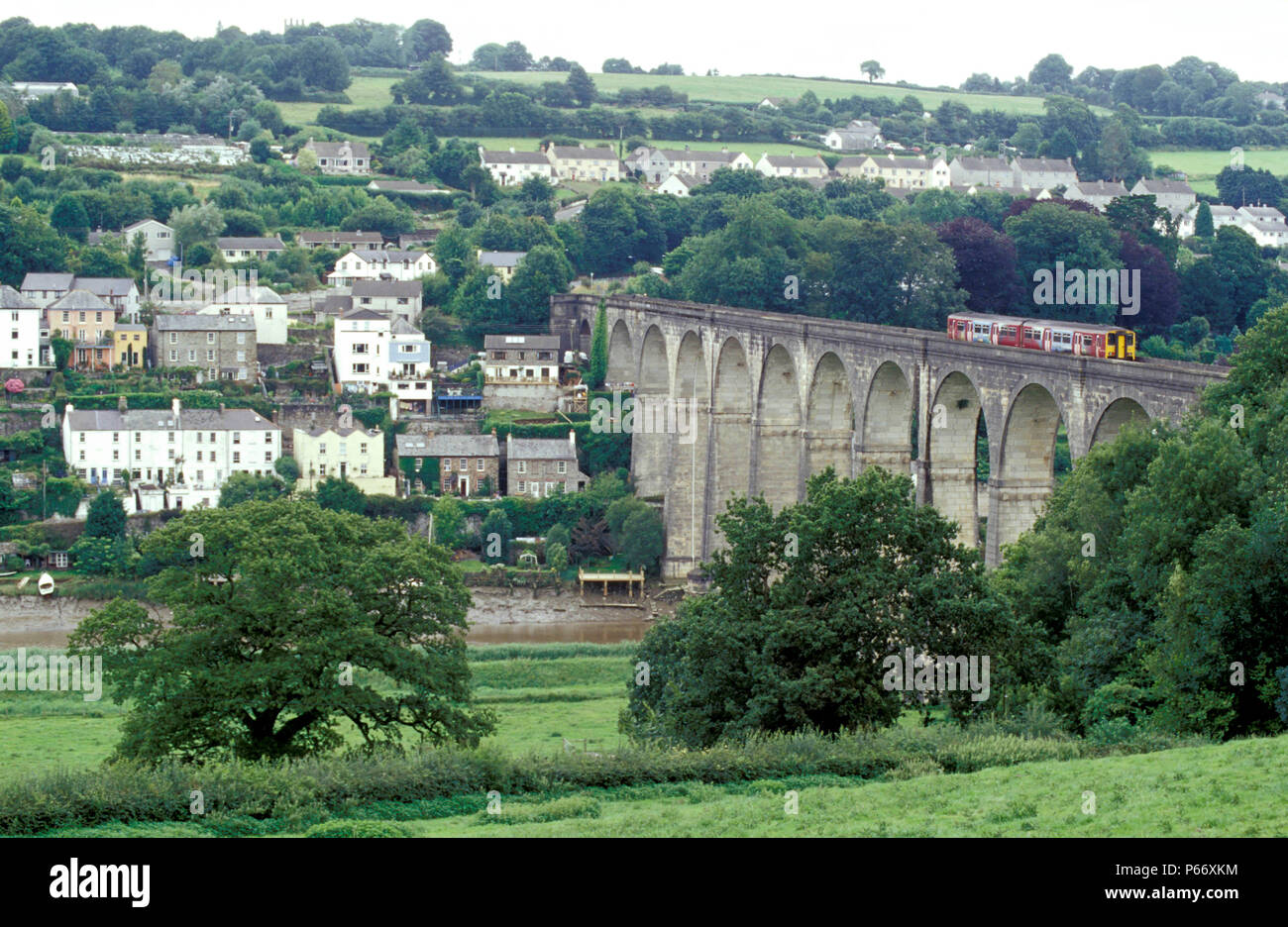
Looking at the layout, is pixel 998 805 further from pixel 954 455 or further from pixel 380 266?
pixel 380 266

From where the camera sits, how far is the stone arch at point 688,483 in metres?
95.1

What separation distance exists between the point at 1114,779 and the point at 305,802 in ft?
47.8

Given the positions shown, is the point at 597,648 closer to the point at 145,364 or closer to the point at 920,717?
the point at 920,717

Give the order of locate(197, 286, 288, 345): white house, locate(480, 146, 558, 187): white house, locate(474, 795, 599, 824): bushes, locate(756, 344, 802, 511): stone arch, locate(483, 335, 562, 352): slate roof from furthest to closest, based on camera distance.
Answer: locate(480, 146, 558, 187): white house
locate(197, 286, 288, 345): white house
locate(483, 335, 562, 352): slate roof
locate(756, 344, 802, 511): stone arch
locate(474, 795, 599, 824): bushes

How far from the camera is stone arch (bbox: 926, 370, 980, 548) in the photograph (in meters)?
68.4

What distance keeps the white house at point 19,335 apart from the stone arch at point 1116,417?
6866 cm

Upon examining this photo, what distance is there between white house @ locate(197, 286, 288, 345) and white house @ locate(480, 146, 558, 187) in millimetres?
61572

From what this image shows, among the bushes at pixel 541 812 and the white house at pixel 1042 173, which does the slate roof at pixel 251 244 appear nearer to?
the white house at pixel 1042 173

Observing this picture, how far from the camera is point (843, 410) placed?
80625 mm

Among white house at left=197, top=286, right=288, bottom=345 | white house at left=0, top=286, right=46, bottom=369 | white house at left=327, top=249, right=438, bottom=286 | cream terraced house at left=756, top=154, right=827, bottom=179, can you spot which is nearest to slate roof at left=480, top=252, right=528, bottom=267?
white house at left=327, top=249, right=438, bottom=286

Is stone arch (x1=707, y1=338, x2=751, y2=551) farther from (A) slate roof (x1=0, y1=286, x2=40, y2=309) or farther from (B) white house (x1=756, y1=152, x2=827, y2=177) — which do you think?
(B) white house (x1=756, y1=152, x2=827, y2=177)

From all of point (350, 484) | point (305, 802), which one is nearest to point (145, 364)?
point (350, 484)

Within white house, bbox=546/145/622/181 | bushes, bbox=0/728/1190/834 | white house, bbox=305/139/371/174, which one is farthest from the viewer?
white house, bbox=546/145/622/181

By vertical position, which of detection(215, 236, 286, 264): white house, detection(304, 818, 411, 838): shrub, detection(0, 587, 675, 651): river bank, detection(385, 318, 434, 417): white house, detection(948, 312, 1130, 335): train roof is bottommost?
detection(0, 587, 675, 651): river bank
